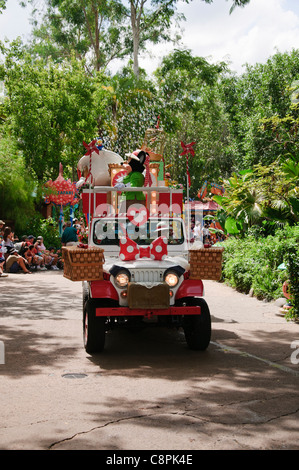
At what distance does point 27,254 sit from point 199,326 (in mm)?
13358

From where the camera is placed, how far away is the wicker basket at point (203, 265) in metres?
7.38

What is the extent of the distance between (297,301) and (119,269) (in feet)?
13.2

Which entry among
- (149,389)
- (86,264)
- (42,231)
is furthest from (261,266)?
(42,231)

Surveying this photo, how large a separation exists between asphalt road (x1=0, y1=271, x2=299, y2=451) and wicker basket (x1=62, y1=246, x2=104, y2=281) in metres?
1.07

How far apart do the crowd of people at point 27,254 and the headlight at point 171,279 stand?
10.2 meters

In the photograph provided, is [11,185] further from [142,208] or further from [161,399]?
[161,399]

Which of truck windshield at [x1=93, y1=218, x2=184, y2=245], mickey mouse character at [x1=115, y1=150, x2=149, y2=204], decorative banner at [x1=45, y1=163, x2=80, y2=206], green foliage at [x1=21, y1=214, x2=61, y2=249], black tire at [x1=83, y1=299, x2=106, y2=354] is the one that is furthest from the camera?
decorative banner at [x1=45, y1=163, x2=80, y2=206]

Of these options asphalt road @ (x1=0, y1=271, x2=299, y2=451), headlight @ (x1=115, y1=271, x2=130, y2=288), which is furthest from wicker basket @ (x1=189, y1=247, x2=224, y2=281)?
asphalt road @ (x1=0, y1=271, x2=299, y2=451)

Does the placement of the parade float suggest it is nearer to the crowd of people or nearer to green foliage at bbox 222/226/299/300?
green foliage at bbox 222/226/299/300

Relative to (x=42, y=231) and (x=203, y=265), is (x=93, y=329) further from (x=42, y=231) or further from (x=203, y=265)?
(x=42, y=231)

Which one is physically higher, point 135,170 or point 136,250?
point 135,170

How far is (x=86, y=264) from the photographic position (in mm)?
7078

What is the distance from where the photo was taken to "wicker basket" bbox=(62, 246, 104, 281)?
7.05m

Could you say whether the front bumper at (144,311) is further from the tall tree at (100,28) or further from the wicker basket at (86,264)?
the tall tree at (100,28)
